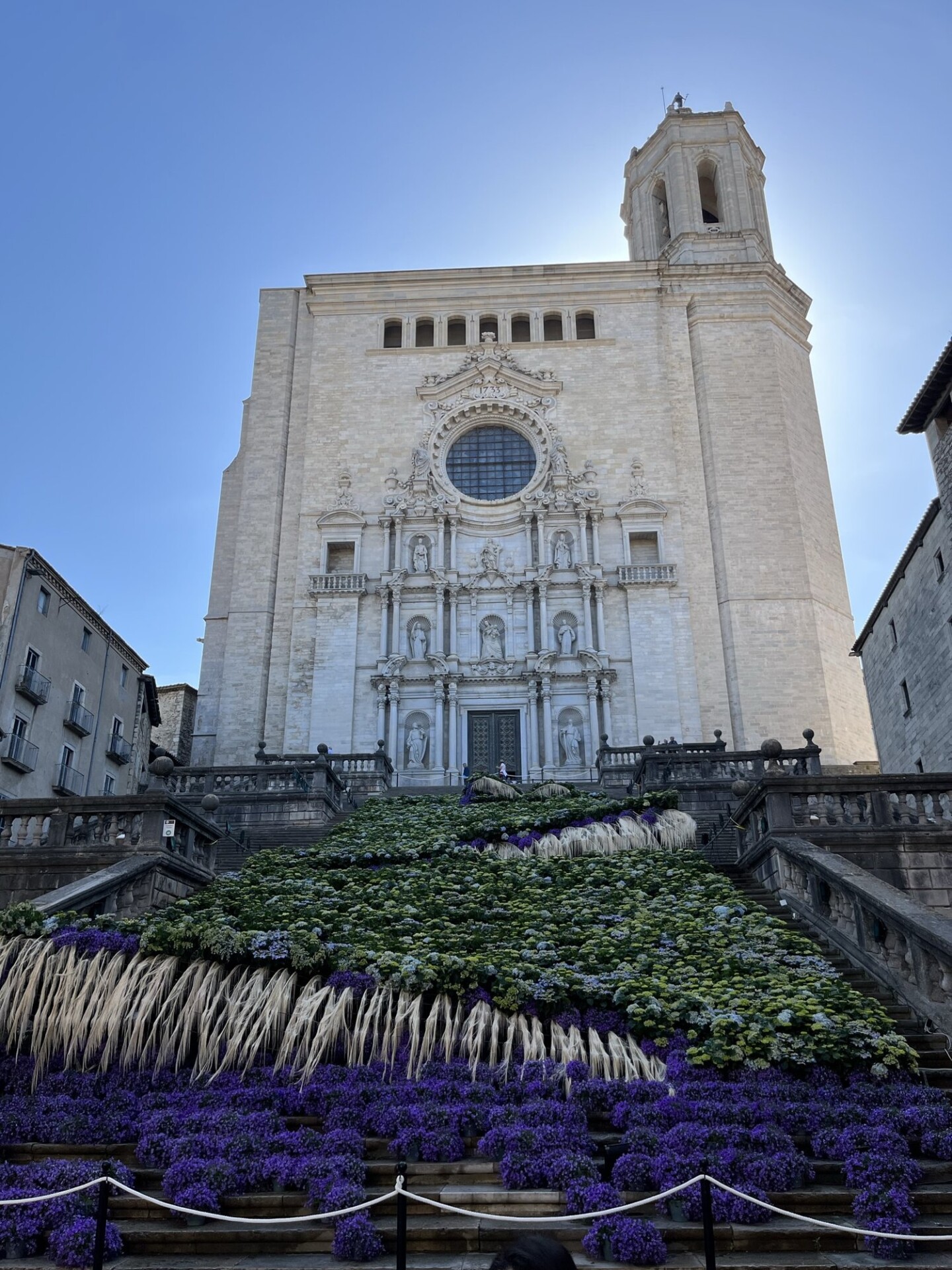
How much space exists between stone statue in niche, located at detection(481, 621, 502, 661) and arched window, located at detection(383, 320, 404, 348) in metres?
12.6

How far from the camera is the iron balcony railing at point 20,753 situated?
25547 millimetres

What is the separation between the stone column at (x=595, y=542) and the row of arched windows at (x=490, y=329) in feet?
26.1

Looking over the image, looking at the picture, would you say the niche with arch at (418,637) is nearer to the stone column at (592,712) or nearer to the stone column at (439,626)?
the stone column at (439,626)

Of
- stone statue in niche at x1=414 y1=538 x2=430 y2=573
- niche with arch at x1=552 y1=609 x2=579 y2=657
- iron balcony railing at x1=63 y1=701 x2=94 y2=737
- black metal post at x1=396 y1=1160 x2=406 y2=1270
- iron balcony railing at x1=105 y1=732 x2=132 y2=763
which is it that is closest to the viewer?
black metal post at x1=396 y1=1160 x2=406 y2=1270

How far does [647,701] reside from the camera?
31.9 m

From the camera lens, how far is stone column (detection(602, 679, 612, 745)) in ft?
103

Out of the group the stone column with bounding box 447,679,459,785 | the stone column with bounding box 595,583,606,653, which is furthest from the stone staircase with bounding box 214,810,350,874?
the stone column with bounding box 595,583,606,653

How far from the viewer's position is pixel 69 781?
28953mm

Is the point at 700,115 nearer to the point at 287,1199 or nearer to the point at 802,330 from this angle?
the point at 802,330

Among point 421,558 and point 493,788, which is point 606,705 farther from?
point 493,788

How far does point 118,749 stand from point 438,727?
10251 mm

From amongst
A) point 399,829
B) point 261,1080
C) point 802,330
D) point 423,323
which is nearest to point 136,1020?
point 261,1080

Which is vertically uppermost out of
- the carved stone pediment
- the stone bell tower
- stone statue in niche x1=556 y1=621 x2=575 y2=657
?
the stone bell tower

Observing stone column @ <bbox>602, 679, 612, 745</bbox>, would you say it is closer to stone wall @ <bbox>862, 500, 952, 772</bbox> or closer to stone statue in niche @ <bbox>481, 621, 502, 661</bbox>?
stone statue in niche @ <bbox>481, 621, 502, 661</bbox>
